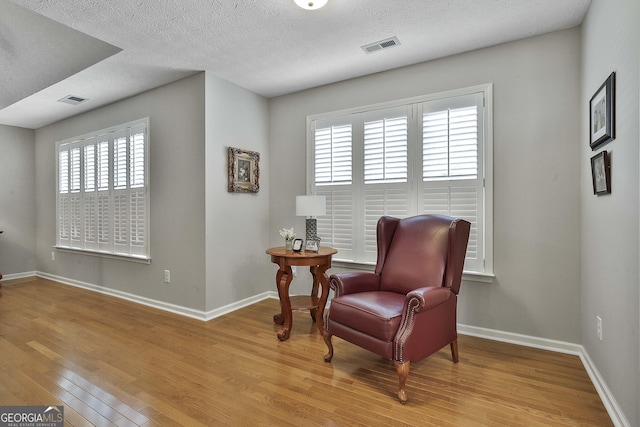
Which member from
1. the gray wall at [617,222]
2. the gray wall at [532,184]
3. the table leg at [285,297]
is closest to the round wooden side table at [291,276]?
the table leg at [285,297]

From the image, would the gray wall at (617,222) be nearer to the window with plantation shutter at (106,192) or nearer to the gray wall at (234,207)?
the gray wall at (234,207)

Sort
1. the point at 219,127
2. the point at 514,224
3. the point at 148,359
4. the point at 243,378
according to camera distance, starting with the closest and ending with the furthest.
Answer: the point at 243,378, the point at 148,359, the point at 514,224, the point at 219,127

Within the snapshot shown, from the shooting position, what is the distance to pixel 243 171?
378 centimetres

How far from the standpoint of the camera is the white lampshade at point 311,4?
2.13 m

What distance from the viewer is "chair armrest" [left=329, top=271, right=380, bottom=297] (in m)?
2.51

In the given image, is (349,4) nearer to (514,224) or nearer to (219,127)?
(219,127)

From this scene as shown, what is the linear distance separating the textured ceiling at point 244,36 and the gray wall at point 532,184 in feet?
0.66

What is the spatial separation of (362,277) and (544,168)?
168 cm

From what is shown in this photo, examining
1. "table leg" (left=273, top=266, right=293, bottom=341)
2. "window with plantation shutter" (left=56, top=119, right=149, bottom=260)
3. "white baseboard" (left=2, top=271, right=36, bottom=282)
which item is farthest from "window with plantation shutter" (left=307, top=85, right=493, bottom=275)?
"white baseboard" (left=2, top=271, right=36, bottom=282)

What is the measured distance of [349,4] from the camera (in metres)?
2.28

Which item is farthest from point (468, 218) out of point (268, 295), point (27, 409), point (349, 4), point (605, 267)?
point (27, 409)

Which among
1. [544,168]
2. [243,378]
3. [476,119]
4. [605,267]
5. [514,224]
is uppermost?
[476,119]

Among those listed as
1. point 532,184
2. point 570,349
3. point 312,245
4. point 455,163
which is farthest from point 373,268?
point 570,349

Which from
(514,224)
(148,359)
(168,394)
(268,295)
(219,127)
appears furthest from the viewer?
(268,295)
